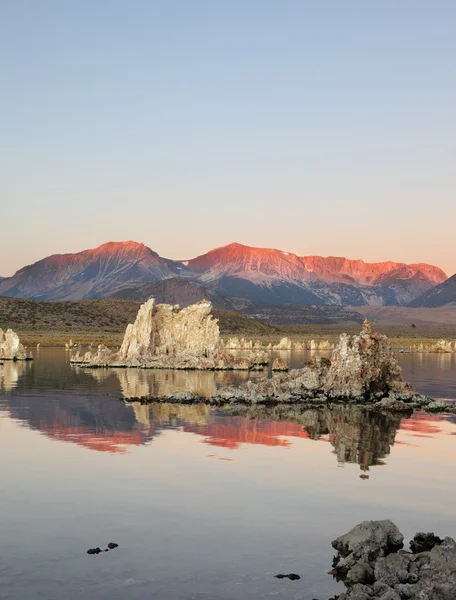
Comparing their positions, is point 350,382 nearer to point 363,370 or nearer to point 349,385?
point 349,385

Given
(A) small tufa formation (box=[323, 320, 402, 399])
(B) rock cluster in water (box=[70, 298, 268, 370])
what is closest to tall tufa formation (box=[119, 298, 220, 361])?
(B) rock cluster in water (box=[70, 298, 268, 370])

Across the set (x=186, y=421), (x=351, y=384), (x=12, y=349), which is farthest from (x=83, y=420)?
(x=12, y=349)

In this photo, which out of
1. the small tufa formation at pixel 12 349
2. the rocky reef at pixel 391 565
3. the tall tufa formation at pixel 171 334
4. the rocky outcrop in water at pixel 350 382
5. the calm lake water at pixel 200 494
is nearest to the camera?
the rocky reef at pixel 391 565

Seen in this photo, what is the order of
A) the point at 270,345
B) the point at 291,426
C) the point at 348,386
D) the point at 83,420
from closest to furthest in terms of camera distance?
the point at 291,426 → the point at 83,420 → the point at 348,386 → the point at 270,345

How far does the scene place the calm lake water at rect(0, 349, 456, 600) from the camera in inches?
704

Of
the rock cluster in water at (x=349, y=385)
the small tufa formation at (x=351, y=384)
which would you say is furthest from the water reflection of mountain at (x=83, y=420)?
the small tufa formation at (x=351, y=384)

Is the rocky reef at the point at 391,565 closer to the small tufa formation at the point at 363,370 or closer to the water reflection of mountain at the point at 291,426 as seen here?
the water reflection of mountain at the point at 291,426

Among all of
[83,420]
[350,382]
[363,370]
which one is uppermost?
[363,370]

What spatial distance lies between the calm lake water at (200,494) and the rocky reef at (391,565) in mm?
597

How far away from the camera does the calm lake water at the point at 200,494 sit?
17.9m

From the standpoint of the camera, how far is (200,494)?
25656 millimetres

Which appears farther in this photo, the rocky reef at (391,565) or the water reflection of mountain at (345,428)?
the water reflection of mountain at (345,428)

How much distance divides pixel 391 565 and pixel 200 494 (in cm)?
969

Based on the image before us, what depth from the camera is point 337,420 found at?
142ft
